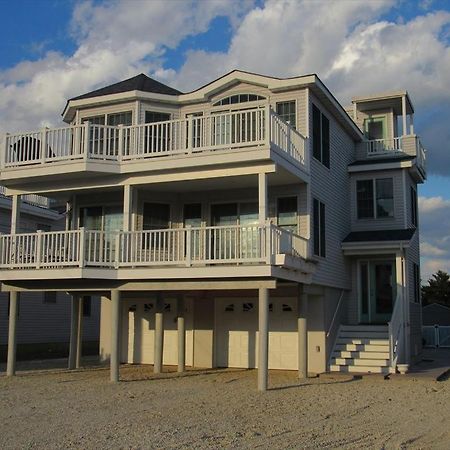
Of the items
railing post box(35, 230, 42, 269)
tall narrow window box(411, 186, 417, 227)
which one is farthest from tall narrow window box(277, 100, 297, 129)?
tall narrow window box(411, 186, 417, 227)

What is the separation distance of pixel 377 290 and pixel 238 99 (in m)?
8.29

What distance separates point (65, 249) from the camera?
1655 cm

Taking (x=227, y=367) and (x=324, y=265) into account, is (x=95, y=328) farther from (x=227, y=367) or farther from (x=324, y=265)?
(x=324, y=265)

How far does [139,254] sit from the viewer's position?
16562mm

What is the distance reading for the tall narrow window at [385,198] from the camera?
74.7ft

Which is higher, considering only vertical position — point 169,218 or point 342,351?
point 169,218

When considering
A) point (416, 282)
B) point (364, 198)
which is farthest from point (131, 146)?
point (416, 282)

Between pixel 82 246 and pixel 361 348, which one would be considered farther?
pixel 361 348

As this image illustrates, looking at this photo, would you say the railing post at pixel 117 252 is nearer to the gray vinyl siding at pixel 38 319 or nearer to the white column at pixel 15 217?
the white column at pixel 15 217

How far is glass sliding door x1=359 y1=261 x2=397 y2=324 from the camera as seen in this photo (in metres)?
22.0

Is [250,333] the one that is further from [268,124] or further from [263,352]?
[268,124]

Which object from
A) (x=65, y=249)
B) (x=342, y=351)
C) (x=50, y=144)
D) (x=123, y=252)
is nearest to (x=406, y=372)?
(x=342, y=351)

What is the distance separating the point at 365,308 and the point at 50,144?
39.4 feet

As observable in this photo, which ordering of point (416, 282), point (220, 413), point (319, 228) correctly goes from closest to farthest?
point (220, 413)
point (319, 228)
point (416, 282)
